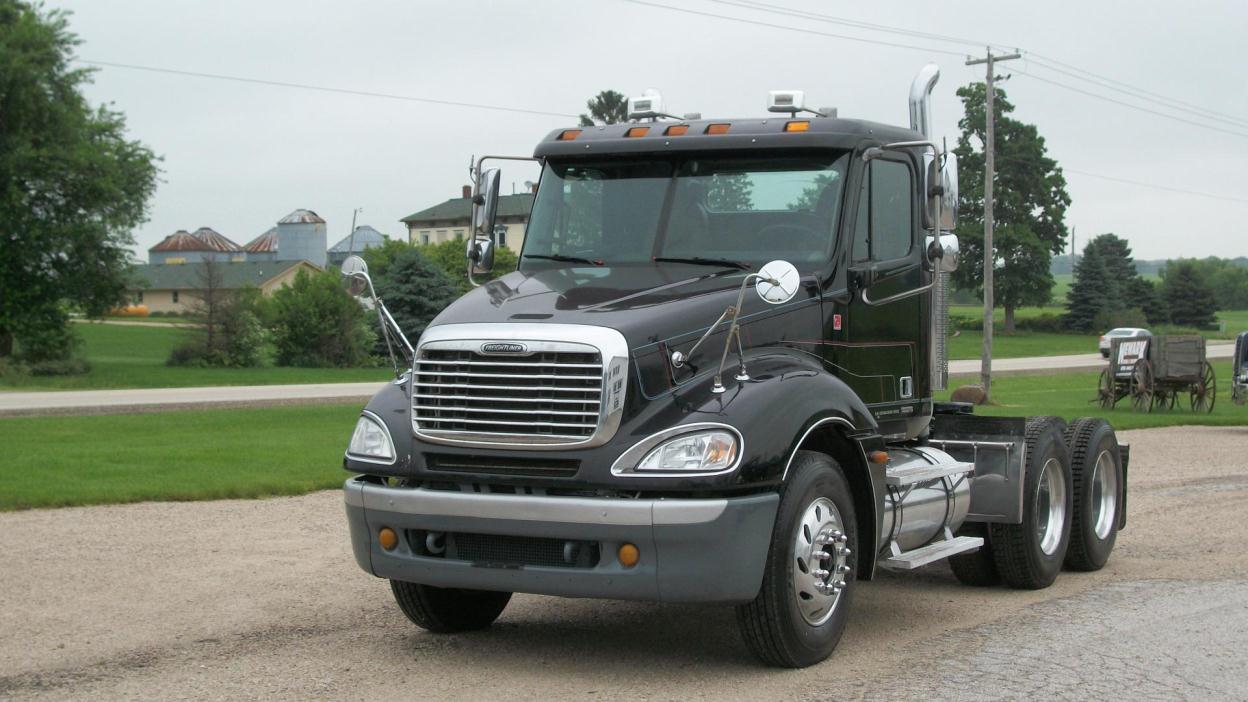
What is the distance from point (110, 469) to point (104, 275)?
1261 inches

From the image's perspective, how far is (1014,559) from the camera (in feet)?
29.0

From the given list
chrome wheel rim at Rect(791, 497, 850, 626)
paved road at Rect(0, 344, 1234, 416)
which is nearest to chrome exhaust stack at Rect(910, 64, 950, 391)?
chrome wheel rim at Rect(791, 497, 850, 626)

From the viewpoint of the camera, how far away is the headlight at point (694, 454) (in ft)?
20.1

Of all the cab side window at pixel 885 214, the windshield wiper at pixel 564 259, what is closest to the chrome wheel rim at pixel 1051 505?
the cab side window at pixel 885 214

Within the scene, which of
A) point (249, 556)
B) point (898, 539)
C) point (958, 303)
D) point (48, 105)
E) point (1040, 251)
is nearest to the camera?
point (898, 539)

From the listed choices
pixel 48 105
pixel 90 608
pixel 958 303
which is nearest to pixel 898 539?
pixel 90 608

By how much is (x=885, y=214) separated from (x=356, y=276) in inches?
115

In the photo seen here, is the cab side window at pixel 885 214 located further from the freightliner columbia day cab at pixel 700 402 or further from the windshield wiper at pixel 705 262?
the windshield wiper at pixel 705 262

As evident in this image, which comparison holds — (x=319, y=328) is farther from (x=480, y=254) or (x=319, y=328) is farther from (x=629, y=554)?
(x=629, y=554)

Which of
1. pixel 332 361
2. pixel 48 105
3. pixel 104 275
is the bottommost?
pixel 332 361

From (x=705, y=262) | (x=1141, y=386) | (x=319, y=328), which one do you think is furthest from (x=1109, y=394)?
(x=319, y=328)

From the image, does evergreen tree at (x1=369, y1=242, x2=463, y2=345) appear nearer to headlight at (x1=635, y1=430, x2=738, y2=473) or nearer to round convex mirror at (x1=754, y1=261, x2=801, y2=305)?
round convex mirror at (x1=754, y1=261, x2=801, y2=305)

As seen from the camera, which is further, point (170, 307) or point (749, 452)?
point (170, 307)

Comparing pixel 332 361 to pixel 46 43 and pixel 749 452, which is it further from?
pixel 749 452
